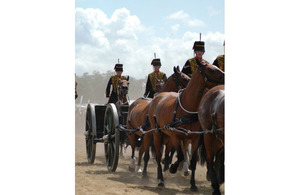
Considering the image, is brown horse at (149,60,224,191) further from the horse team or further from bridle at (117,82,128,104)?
bridle at (117,82,128,104)

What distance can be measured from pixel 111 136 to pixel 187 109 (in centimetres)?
321

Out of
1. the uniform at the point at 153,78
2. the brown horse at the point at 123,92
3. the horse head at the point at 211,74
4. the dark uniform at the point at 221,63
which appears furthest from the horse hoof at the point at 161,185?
the uniform at the point at 153,78

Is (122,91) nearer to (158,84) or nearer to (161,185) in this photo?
(158,84)

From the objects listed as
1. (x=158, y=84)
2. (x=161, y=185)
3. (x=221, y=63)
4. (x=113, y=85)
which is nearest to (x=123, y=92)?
(x=158, y=84)

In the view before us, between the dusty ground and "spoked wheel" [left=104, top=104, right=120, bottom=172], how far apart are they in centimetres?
23

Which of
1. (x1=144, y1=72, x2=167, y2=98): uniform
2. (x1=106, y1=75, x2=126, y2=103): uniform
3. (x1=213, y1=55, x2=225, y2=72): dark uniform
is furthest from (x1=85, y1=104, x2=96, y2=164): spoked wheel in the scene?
(x1=213, y1=55, x2=225, y2=72): dark uniform

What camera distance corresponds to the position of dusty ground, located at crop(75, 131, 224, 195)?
649 centimetres

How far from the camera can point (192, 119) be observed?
256 inches

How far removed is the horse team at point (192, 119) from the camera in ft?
17.7
